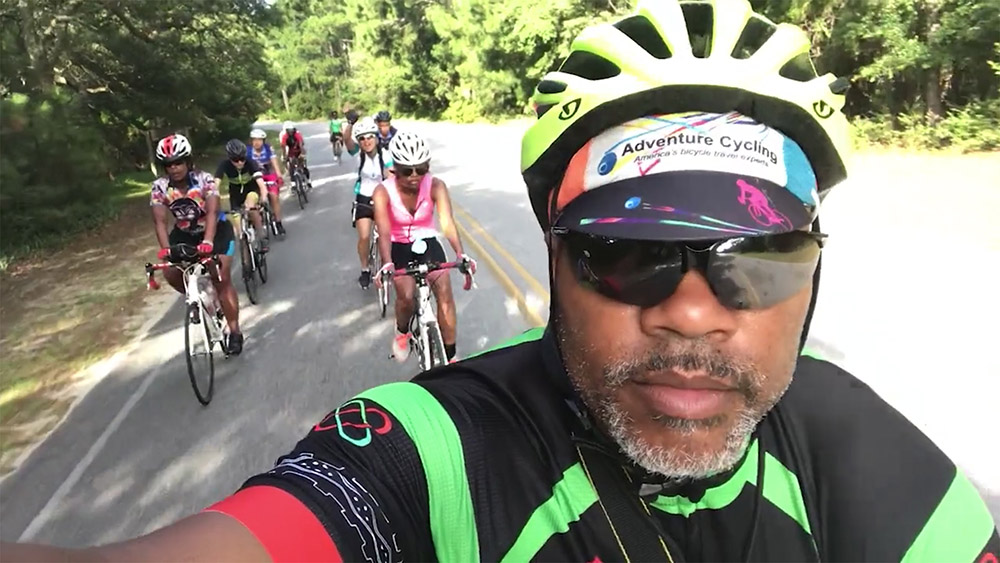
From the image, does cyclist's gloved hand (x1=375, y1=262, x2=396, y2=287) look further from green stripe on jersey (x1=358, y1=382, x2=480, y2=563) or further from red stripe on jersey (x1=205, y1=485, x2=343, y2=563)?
red stripe on jersey (x1=205, y1=485, x2=343, y2=563)

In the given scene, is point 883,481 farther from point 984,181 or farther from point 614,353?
point 984,181

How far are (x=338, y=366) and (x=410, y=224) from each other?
1.61 metres

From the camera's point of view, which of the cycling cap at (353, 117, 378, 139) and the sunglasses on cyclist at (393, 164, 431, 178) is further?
the cycling cap at (353, 117, 378, 139)

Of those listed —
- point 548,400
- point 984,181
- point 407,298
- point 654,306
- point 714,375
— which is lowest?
point 984,181

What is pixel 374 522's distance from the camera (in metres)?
1.39

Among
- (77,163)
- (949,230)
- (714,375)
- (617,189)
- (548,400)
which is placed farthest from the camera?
(77,163)

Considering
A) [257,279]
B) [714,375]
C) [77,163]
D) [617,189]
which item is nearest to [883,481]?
[714,375]

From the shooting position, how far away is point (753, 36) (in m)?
1.70

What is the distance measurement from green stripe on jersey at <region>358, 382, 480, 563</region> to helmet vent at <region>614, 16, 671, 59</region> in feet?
3.43

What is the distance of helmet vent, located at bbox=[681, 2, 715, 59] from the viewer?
5.53ft

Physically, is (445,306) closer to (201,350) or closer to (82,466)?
(201,350)

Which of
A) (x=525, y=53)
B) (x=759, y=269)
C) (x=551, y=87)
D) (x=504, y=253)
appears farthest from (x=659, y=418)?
(x=525, y=53)

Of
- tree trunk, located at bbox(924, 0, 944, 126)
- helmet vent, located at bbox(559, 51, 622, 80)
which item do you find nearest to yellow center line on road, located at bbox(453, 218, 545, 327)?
helmet vent, located at bbox(559, 51, 622, 80)

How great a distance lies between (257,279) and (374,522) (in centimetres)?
873
